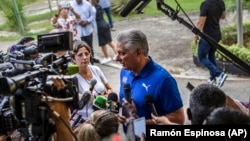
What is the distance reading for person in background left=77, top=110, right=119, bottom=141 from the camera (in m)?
3.20

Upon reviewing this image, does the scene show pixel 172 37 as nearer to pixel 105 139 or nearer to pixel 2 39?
pixel 2 39

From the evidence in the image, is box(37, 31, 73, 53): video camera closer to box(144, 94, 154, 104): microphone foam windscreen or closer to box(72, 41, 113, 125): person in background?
box(144, 94, 154, 104): microphone foam windscreen

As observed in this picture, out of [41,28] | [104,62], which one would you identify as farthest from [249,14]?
[41,28]

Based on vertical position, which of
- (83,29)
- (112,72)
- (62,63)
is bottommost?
(112,72)

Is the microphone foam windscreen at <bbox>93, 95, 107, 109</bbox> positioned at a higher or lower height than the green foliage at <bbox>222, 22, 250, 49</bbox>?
higher

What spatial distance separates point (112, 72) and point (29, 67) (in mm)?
6481

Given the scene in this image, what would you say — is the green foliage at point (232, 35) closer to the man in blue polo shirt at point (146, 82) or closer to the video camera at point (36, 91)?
the man in blue polo shirt at point (146, 82)

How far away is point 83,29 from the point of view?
8.81m

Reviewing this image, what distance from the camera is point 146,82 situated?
373cm

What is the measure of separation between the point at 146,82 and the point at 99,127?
682 millimetres

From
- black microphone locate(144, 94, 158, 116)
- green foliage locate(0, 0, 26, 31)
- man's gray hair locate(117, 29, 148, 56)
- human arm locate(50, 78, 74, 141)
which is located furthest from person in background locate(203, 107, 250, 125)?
green foliage locate(0, 0, 26, 31)

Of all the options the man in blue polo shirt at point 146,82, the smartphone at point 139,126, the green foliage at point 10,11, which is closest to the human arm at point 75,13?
the man in blue polo shirt at point 146,82

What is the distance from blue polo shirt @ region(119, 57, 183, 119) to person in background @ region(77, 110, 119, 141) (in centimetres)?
38

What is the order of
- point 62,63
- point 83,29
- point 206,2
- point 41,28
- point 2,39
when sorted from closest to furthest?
point 62,63 → point 206,2 → point 83,29 → point 2,39 → point 41,28
